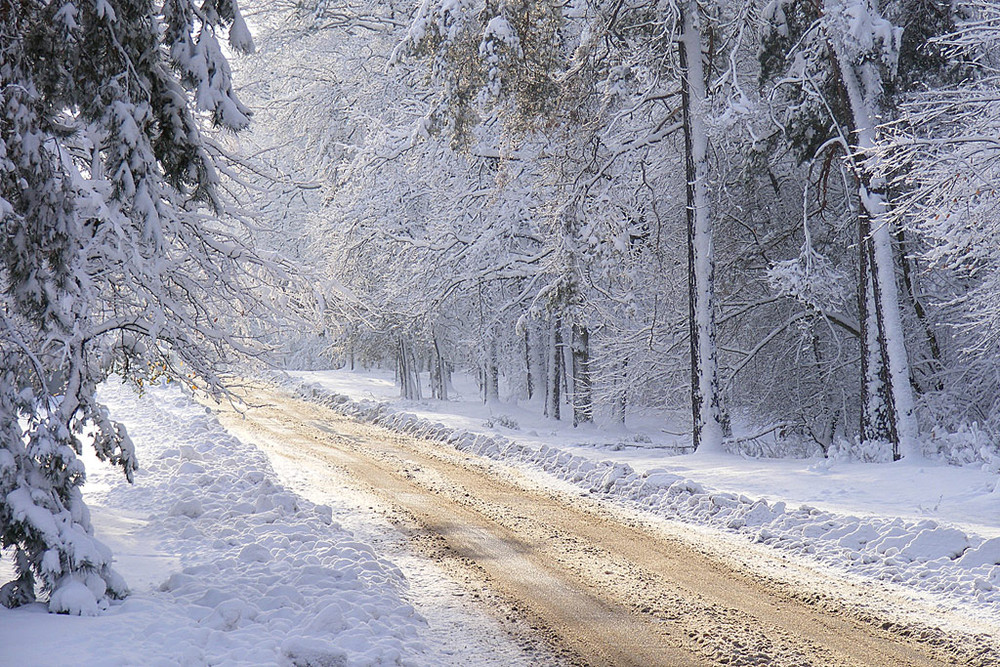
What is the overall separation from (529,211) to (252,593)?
15.1m

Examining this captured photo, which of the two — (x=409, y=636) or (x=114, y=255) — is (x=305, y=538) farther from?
(x=114, y=255)

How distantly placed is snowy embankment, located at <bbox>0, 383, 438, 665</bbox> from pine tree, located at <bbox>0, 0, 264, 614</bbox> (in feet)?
1.84

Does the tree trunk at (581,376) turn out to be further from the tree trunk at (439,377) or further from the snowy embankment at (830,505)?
the tree trunk at (439,377)

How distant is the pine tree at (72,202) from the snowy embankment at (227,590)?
0.56 metres

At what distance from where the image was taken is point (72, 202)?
607 cm

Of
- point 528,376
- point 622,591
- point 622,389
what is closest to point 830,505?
point 622,591

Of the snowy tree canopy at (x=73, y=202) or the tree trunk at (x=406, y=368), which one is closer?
the snowy tree canopy at (x=73, y=202)

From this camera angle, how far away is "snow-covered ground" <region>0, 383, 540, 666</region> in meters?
5.88

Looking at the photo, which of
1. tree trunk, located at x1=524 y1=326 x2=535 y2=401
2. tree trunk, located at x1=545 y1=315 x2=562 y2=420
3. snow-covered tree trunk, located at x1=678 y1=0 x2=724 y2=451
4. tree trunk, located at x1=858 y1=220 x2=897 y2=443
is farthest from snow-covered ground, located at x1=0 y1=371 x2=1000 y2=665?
tree trunk, located at x1=524 y1=326 x2=535 y2=401

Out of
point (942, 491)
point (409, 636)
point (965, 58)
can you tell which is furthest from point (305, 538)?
point (965, 58)

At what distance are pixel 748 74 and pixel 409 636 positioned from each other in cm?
1562

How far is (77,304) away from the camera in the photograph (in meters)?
6.82

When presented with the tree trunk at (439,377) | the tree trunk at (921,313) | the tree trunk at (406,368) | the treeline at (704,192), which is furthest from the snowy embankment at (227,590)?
the tree trunk at (406,368)

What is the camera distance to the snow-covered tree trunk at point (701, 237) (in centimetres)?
1595
